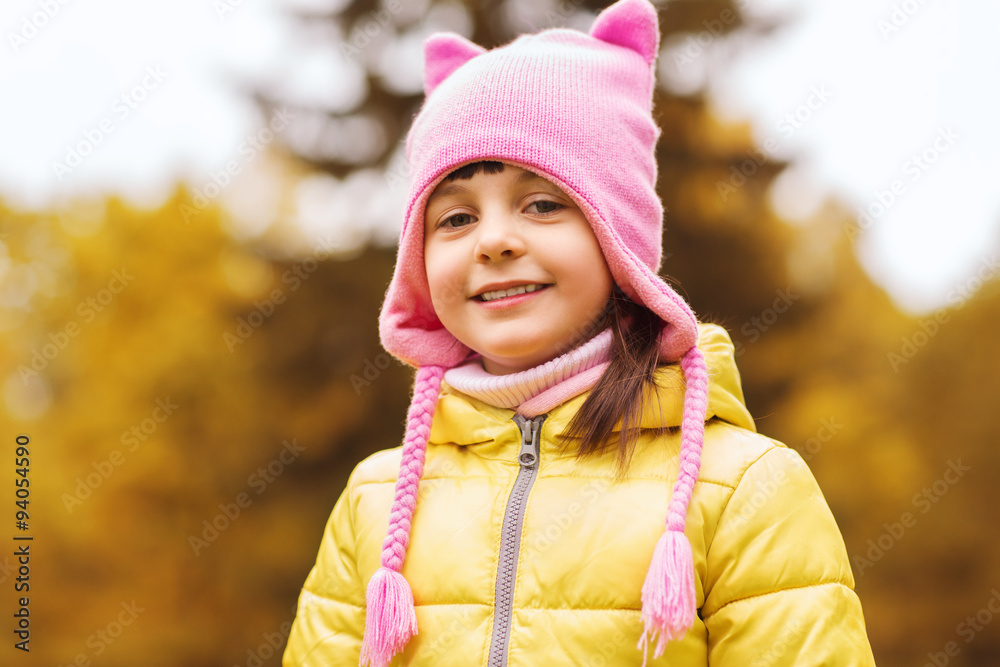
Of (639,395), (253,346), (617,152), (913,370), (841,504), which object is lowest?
(841,504)

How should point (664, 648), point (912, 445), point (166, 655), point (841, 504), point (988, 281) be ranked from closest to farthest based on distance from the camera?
point (664, 648)
point (166, 655)
point (841, 504)
point (912, 445)
point (988, 281)

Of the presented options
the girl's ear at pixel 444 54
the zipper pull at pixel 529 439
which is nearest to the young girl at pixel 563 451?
the zipper pull at pixel 529 439

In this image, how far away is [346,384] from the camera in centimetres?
621

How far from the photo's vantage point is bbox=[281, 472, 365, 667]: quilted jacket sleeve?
2.02 metres

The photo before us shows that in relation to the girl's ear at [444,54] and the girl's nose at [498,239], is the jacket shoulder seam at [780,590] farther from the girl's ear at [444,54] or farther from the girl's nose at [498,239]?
the girl's ear at [444,54]

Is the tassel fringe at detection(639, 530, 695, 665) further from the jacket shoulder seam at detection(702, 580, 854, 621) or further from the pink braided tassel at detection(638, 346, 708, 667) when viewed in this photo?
the jacket shoulder seam at detection(702, 580, 854, 621)

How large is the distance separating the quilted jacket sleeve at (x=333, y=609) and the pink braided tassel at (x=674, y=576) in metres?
0.74

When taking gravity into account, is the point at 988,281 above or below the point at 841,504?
above

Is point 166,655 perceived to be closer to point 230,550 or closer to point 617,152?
point 230,550

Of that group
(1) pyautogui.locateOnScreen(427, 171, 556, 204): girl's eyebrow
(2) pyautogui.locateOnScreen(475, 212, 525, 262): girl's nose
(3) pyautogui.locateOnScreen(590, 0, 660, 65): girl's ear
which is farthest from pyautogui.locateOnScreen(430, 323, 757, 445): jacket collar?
(3) pyautogui.locateOnScreen(590, 0, 660, 65): girl's ear

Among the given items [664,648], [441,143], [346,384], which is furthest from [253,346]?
[664,648]

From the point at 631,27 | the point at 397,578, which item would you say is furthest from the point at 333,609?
the point at 631,27

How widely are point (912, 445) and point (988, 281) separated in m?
1.99

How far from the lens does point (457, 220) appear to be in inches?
81.0
